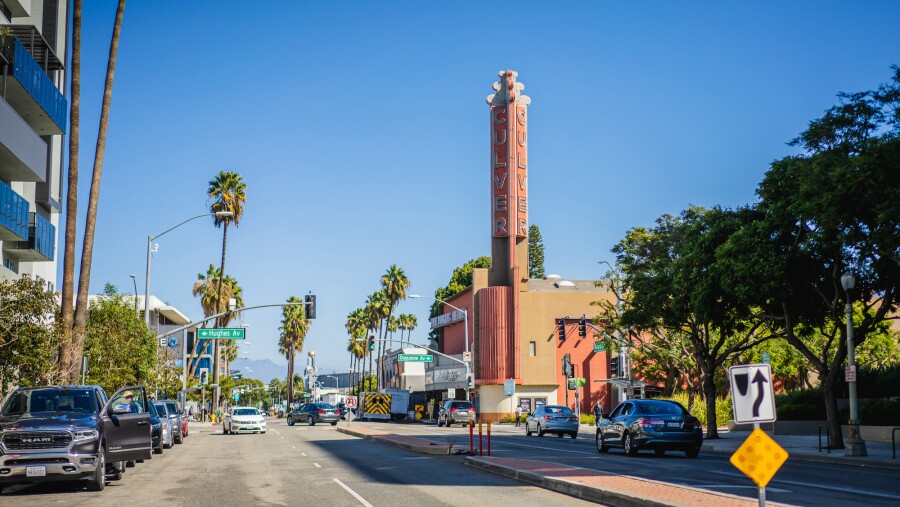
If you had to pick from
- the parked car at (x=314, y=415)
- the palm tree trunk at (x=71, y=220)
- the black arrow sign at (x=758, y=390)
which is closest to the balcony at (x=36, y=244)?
the palm tree trunk at (x=71, y=220)

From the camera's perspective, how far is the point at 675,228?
46.5 m

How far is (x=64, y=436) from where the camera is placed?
53.9 feet

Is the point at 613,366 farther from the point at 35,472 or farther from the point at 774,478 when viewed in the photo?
the point at 35,472

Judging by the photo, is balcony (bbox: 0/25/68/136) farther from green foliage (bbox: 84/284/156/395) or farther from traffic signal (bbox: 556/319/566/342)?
traffic signal (bbox: 556/319/566/342)

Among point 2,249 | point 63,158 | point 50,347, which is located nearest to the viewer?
point 50,347

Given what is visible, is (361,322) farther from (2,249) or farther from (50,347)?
(50,347)

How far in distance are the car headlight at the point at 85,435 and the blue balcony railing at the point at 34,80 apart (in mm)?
18254

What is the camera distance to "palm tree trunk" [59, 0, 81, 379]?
2852cm

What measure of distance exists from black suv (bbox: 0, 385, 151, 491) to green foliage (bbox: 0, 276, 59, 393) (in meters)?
6.18

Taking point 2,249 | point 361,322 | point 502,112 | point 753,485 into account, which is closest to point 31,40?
point 2,249

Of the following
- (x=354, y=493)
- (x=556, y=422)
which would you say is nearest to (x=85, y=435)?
(x=354, y=493)

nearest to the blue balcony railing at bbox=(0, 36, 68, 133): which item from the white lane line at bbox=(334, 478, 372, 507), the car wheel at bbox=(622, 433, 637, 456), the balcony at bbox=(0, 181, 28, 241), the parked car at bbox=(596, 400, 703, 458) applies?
the balcony at bbox=(0, 181, 28, 241)

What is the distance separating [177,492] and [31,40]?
2685 centimetres

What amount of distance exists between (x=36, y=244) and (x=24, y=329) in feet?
45.6
